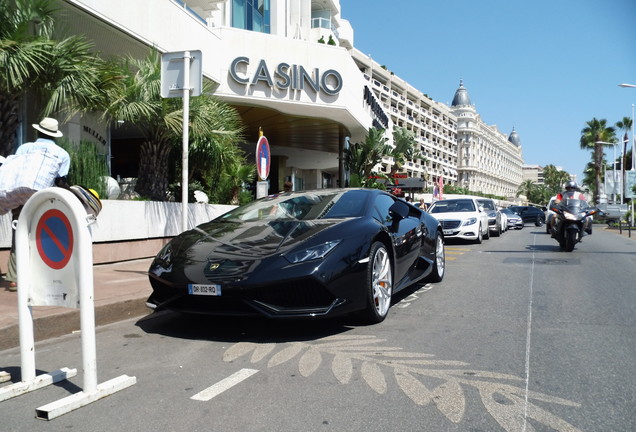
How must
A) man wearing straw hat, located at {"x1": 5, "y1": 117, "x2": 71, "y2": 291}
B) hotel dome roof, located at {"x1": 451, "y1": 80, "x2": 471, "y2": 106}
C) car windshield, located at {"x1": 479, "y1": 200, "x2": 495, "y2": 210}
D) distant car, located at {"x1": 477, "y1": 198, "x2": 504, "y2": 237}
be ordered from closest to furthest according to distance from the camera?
man wearing straw hat, located at {"x1": 5, "y1": 117, "x2": 71, "y2": 291} < distant car, located at {"x1": 477, "y1": 198, "x2": 504, "y2": 237} < car windshield, located at {"x1": 479, "y1": 200, "x2": 495, "y2": 210} < hotel dome roof, located at {"x1": 451, "y1": 80, "x2": 471, "y2": 106}

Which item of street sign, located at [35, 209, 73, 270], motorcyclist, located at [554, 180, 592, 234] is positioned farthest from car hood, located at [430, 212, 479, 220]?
street sign, located at [35, 209, 73, 270]

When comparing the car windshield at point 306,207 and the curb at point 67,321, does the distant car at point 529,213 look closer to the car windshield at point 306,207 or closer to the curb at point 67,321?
the car windshield at point 306,207

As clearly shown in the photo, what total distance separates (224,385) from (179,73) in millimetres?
5028

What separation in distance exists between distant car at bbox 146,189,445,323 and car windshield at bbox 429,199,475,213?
33.1 feet

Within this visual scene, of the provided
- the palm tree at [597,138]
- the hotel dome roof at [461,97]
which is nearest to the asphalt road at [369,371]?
the palm tree at [597,138]

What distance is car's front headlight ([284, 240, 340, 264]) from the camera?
13.0 feet

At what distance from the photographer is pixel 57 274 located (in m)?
2.95

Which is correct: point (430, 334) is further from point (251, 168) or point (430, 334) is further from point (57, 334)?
point (251, 168)

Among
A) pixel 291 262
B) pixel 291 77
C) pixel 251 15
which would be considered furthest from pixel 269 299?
pixel 251 15

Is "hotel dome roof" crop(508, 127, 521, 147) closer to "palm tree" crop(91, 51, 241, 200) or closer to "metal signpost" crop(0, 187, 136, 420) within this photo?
"palm tree" crop(91, 51, 241, 200)

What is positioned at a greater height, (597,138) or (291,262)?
Answer: (597,138)

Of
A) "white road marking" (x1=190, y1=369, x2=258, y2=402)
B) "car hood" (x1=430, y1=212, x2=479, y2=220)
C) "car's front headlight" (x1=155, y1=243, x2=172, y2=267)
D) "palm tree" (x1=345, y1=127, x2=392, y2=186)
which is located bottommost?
"white road marking" (x1=190, y1=369, x2=258, y2=402)

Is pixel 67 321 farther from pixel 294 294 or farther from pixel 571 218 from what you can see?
pixel 571 218

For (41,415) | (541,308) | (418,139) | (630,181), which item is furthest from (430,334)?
(418,139)
